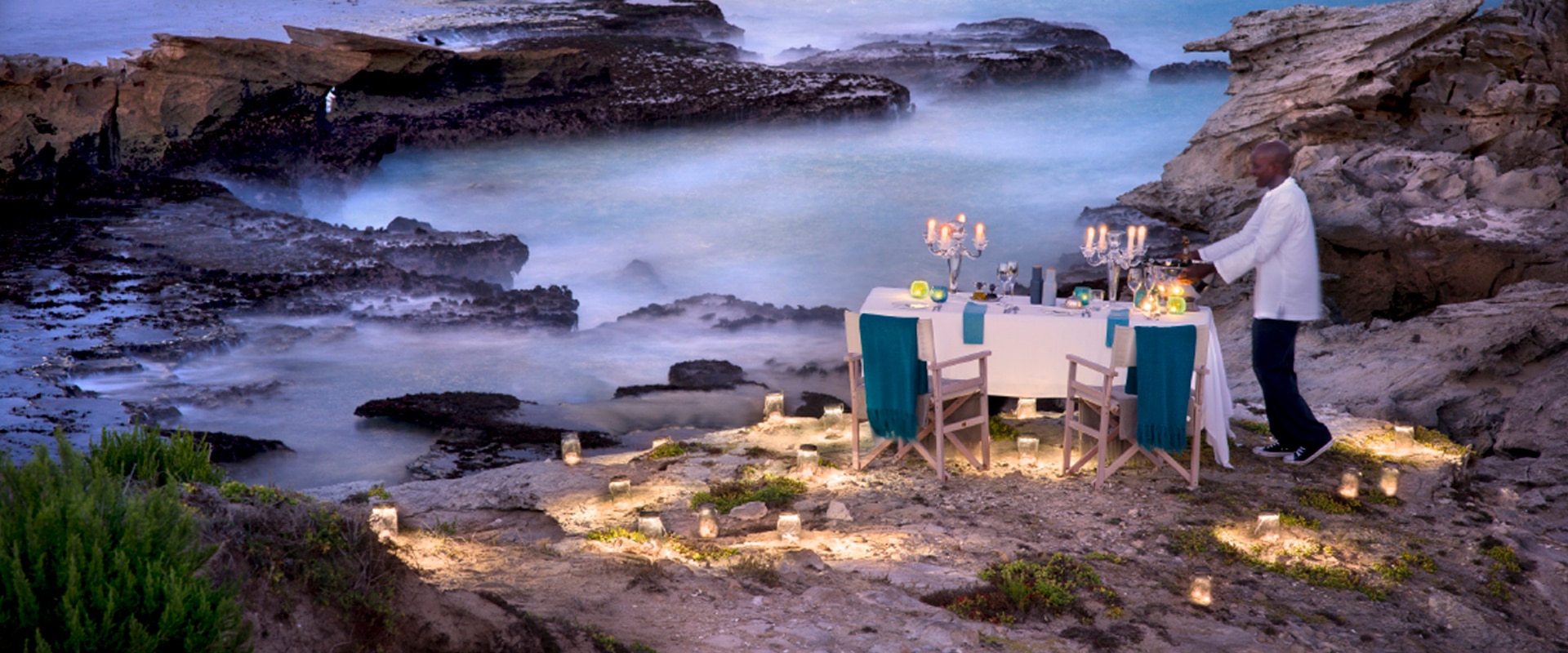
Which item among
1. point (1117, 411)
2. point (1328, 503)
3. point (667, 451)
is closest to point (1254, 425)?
point (1117, 411)

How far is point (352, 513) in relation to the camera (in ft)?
9.46

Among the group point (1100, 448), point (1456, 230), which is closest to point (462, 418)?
point (1100, 448)

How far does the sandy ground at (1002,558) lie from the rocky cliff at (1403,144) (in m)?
3.75

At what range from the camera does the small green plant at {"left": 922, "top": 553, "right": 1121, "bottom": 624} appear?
3764mm

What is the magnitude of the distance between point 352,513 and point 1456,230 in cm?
851

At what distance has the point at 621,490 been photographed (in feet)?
16.9

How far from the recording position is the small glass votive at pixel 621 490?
203 inches

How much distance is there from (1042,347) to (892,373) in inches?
29.2

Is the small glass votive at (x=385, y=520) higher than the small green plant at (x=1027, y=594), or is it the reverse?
the small glass votive at (x=385, y=520)

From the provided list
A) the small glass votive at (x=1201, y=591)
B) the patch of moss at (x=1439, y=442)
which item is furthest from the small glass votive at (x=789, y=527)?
the patch of moss at (x=1439, y=442)

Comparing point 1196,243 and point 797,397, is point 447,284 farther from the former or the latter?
point 1196,243

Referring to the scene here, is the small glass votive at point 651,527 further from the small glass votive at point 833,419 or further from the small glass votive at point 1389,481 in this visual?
the small glass votive at point 1389,481

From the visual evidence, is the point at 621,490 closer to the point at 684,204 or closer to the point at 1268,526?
the point at 1268,526

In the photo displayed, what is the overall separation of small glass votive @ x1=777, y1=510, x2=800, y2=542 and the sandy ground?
0.10 feet
